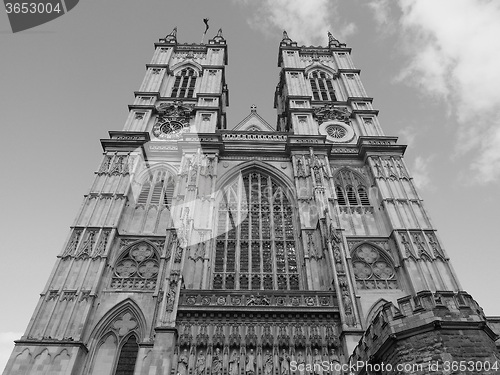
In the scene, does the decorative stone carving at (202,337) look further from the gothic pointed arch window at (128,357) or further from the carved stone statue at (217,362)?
the gothic pointed arch window at (128,357)

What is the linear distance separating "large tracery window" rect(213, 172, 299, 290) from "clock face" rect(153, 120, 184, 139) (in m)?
5.15

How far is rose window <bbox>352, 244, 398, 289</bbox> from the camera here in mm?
17156

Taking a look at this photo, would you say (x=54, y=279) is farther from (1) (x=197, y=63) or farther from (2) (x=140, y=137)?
(1) (x=197, y=63)

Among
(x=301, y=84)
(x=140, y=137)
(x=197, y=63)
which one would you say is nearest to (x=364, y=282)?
(x=140, y=137)

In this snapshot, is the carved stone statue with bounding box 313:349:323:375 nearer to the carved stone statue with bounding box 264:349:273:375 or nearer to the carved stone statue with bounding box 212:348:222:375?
the carved stone statue with bounding box 264:349:273:375

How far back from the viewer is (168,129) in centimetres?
2416

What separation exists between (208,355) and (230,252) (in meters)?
5.89

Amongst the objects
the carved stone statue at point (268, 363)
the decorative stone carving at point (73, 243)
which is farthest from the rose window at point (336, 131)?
the decorative stone carving at point (73, 243)

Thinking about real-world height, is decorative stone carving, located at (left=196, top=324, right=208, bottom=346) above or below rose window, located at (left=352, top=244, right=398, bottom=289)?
below

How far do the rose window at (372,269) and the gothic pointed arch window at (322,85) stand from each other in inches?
499

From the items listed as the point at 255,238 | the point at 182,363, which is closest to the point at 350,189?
the point at 255,238

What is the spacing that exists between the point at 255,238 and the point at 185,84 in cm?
1446

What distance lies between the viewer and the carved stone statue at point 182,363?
1255 cm

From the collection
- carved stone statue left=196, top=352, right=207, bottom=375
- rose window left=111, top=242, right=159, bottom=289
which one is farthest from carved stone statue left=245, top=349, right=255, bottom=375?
rose window left=111, top=242, right=159, bottom=289
